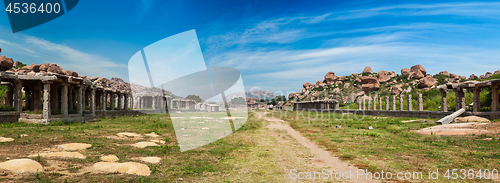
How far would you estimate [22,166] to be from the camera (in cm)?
682

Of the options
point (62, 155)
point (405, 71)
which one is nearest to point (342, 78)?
point (405, 71)

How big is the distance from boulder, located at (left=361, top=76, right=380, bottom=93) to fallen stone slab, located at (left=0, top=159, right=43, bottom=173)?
114191 mm

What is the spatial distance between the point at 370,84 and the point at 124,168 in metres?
114

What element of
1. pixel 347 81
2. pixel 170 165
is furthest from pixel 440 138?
pixel 347 81

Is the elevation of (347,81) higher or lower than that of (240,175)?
higher

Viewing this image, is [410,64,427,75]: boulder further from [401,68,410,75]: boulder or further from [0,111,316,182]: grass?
[0,111,316,182]: grass

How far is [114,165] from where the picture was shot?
25.9 ft

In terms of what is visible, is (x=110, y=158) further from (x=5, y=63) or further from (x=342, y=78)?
(x=342, y=78)

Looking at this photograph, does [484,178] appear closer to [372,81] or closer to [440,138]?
[440,138]

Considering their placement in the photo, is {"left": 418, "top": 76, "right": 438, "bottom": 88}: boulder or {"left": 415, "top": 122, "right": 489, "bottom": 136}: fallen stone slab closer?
{"left": 415, "top": 122, "right": 489, "bottom": 136}: fallen stone slab

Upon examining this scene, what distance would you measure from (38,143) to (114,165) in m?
5.45

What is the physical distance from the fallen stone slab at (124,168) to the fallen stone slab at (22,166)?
1.38m

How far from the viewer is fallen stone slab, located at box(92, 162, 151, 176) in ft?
24.6

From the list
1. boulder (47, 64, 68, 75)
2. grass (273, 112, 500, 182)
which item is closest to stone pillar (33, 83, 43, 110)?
grass (273, 112, 500, 182)
